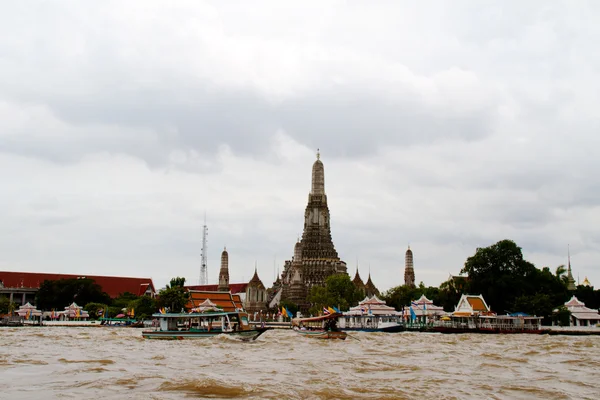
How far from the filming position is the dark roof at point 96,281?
95.5m

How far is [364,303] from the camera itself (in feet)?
199

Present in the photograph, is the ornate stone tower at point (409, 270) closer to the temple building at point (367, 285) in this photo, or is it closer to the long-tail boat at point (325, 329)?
the temple building at point (367, 285)

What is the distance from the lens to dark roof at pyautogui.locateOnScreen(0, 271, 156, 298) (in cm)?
9550

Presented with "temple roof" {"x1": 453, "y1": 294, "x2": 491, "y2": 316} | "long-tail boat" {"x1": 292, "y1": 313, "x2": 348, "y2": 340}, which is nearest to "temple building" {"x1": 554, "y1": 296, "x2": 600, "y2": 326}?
"temple roof" {"x1": 453, "y1": 294, "x2": 491, "y2": 316}

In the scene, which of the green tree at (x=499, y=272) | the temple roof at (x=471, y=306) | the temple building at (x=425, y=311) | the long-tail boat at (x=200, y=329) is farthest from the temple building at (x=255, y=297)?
the long-tail boat at (x=200, y=329)

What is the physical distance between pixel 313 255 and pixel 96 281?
33.1m

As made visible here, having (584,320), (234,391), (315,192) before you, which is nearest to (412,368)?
(234,391)

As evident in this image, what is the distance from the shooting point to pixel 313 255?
90.8m

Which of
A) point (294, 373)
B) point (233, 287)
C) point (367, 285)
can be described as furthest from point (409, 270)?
point (294, 373)

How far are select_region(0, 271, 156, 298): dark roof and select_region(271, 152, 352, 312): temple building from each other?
21905 mm

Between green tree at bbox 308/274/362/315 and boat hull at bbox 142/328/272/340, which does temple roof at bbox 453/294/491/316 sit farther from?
boat hull at bbox 142/328/272/340

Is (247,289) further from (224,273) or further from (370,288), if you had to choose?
(370,288)

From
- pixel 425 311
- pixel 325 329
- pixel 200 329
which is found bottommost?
pixel 325 329

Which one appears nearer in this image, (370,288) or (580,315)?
(580,315)
